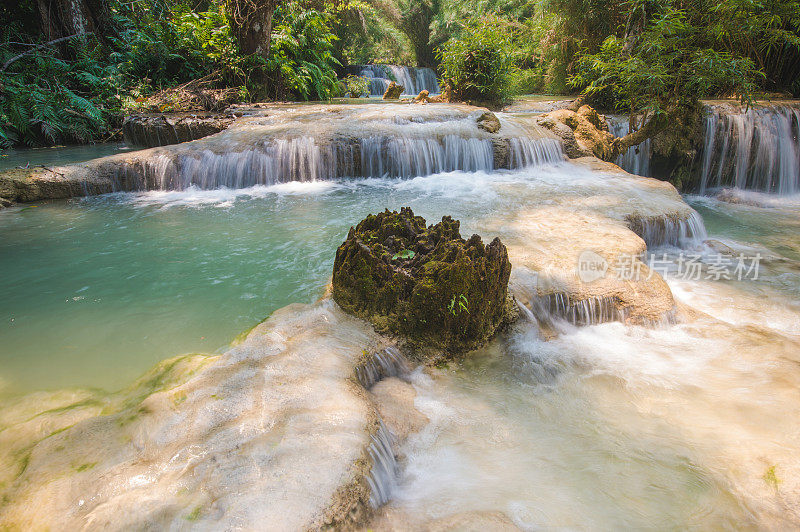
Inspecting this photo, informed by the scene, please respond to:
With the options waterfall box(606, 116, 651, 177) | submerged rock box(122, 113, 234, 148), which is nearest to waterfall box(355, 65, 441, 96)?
submerged rock box(122, 113, 234, 148)

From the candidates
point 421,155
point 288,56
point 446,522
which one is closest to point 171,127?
point 421,155

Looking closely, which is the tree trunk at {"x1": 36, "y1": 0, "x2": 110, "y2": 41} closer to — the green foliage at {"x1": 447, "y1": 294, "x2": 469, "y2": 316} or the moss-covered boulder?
the moss-covered boulder

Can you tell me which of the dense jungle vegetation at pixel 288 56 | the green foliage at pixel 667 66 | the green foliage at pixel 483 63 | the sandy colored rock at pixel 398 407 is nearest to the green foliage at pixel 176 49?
the dense jungle vegetation at pixel 288 56

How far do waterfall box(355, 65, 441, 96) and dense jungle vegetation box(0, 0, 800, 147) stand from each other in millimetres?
3930

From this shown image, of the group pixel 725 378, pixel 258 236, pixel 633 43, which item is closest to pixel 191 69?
pixel 258 236

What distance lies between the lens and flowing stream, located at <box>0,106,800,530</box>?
181 centimetres

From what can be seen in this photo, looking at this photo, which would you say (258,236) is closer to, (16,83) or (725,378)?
(725,378)

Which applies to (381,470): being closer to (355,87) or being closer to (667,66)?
(667,66)

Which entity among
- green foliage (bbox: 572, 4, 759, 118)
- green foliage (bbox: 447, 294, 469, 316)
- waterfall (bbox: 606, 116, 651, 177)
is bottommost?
green foliage (bbox: 447, 294, 469, 316)

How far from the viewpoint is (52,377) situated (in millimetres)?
2572

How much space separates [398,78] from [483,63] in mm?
8930

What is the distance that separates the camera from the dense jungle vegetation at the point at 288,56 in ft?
24.3

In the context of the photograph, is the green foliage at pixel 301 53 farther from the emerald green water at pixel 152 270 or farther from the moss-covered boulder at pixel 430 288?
the moss-covered boulder at pixel 430 288

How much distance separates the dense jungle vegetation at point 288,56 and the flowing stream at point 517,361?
11.5 feet
